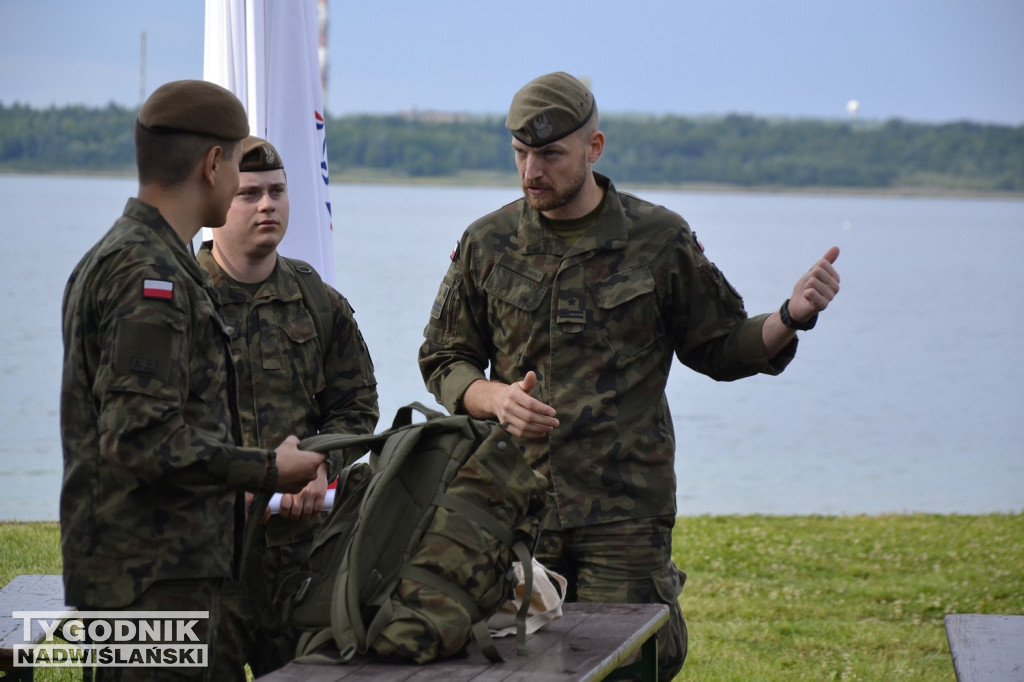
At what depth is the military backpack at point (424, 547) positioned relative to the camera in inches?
119

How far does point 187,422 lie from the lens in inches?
118

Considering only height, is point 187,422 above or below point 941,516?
above

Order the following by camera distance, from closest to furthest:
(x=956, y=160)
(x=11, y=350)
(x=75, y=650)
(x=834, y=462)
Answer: (x=75, y=650) < (x=834, y=462) < (x=11, y=350) < (x=956, y=160)

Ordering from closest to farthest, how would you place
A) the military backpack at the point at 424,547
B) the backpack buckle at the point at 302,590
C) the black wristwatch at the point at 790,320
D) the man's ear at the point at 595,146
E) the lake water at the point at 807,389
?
the military backpack at the point at 424,547, the backpack buckle at the point at 302,590, the black wristwatch at the point at 790,320, the man's ear at the point at 595,146, the lake water at the point at 807,389

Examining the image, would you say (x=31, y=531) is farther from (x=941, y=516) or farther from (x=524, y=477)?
(x=941, y=516)

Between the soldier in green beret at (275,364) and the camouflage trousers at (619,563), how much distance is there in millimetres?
716

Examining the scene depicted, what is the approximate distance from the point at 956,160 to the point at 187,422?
98110 millimetres

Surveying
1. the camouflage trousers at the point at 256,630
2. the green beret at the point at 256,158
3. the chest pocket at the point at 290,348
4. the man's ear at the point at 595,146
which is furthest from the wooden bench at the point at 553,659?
the green beret at the point at 256,158

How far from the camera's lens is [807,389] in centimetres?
2312

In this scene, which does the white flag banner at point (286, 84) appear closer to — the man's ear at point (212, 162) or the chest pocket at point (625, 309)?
the chest pocket at point (625, 309)

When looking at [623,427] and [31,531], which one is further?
[31,531]

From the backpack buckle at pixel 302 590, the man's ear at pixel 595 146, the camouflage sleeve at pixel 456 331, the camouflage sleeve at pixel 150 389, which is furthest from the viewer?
the camouflage sleeve at pixel 456 331

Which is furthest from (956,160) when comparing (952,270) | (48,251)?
(48,251)

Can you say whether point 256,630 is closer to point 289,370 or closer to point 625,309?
point 289,370
